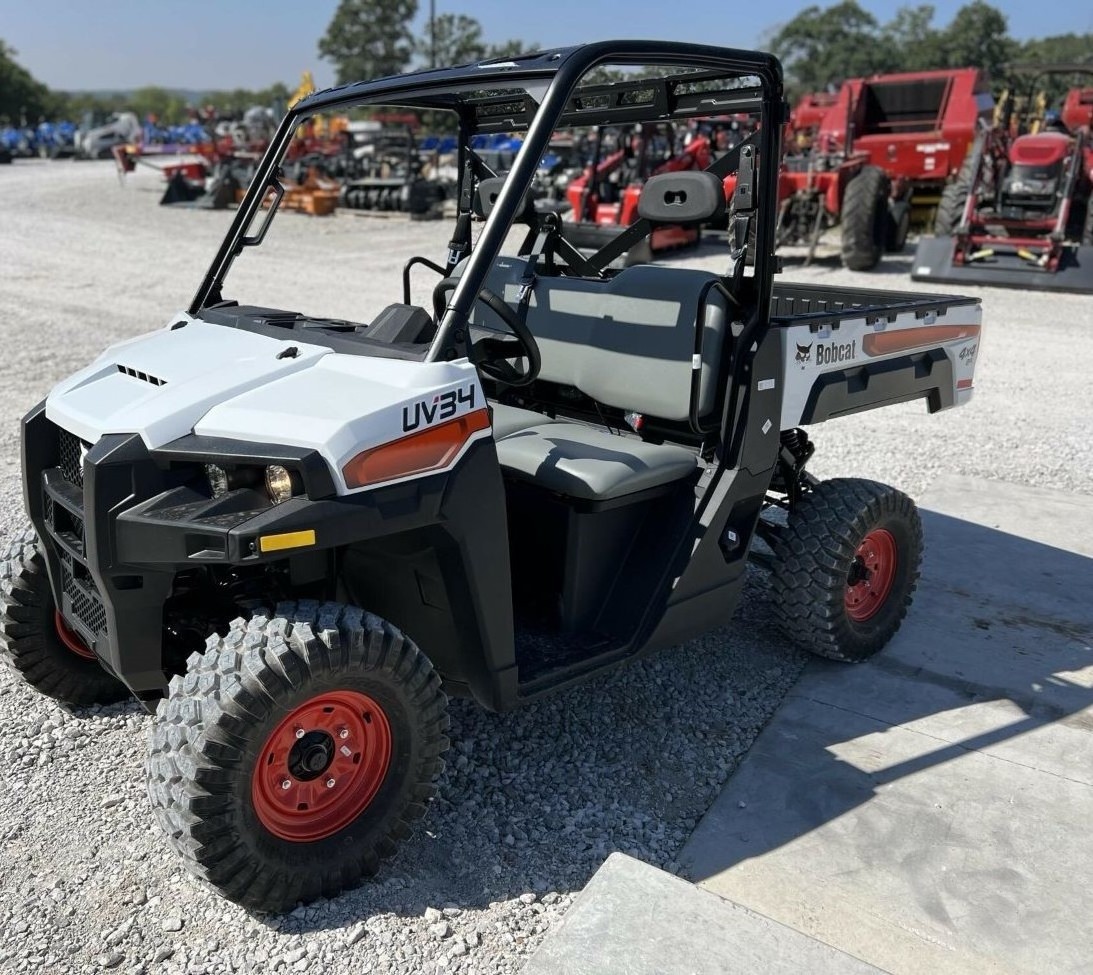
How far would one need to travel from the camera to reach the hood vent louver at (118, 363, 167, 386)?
2604 millimetres

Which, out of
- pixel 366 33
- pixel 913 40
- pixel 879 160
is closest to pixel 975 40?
pixel 913 40

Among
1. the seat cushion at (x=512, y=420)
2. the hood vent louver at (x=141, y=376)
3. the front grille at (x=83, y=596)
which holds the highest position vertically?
the hood vent louver at (x=141, y=376)

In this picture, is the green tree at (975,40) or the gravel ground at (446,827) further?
the green tree at (975,40)

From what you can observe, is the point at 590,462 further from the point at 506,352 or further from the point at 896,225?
the point at 896,225

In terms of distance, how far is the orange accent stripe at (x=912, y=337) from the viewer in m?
3.61

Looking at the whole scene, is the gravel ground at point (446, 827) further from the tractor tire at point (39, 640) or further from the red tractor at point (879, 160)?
the red tractor at point (879, 160)

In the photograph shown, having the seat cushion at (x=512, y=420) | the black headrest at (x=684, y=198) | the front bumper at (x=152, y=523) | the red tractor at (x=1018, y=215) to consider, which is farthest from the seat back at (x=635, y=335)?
the red tractor at (x=1018, y=215)

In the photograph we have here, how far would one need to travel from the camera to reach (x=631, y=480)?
2980 millimetres

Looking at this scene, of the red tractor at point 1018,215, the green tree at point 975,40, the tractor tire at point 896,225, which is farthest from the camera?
the green tree at point 975,40

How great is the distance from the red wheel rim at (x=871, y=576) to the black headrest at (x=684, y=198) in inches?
60.6

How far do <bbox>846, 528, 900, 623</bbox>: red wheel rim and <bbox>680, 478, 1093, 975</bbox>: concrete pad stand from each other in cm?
19

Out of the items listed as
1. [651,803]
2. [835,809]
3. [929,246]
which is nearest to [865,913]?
[835,809]

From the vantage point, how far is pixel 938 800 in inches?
117

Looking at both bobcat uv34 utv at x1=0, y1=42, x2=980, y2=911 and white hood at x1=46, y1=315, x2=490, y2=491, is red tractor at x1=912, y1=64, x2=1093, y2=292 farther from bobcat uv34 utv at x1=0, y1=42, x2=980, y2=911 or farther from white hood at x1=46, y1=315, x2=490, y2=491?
white hood at x1=46, y1=315, x2=490, y2=491
